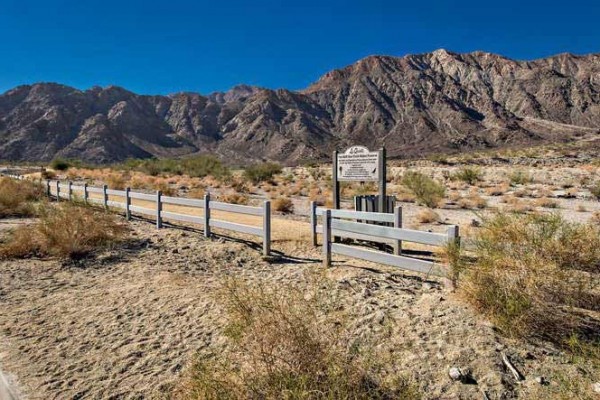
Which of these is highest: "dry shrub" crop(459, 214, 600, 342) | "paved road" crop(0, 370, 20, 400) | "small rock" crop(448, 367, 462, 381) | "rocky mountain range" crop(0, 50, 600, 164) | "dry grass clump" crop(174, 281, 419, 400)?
"rocky mountain range" crop(0, 50, 600, 164)

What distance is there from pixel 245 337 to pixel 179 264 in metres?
4.64

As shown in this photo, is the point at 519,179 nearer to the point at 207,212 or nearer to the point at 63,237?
the point at 207,212

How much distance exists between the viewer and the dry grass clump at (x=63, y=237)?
9500 mm

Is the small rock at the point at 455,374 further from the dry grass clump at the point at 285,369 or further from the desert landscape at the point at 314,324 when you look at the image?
the dry grass clump at the point at 285,369

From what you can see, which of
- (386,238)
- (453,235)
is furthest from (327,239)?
(453,235)

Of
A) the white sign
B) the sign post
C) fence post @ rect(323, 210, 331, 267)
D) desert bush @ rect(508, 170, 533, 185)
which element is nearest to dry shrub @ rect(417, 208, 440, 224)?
the sign post

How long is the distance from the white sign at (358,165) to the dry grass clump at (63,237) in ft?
19.4

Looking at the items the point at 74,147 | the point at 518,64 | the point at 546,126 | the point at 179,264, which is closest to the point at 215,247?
the point at 179,264

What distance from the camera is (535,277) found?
16.5ft

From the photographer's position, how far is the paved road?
14.2 feet

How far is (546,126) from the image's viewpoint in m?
135

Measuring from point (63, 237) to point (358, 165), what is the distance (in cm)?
708

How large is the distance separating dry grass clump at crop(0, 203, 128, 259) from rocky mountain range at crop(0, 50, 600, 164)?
115 metres

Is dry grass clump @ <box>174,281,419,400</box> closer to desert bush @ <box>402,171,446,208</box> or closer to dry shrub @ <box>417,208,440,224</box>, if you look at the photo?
dry shrub @ <box>417,208,440,224</box>
